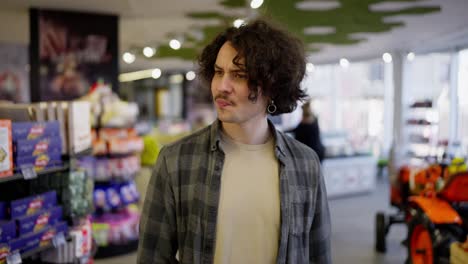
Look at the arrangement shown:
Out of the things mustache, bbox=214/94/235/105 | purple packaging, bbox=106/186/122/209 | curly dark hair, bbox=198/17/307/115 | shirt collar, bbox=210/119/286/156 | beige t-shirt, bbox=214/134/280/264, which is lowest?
purple packaging, bbox=106/186/122/209

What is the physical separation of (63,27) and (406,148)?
264 inches

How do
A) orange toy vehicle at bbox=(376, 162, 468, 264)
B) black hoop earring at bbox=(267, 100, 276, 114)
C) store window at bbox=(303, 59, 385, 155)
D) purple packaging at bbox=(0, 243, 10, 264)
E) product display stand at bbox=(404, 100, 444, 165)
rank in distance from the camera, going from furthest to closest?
store window at bbox=(303, 59, 385, 155) < product display stand at bbox=(404, 100, 444, 165) < orange toy vehicle at bbox=(376, 162, 468, 264) < purple packaging at bbox=(0, 243, 10, 264) < black hoop earring at bbox=(267, 100, 276, 114)

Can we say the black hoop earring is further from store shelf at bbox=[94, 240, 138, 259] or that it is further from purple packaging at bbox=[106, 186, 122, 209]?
store shelf at bbox=[94, 240, 138, 259]

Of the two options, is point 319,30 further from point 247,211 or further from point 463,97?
point 247,211

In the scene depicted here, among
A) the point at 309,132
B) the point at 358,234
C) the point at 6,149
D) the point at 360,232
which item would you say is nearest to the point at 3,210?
the point at 6,149

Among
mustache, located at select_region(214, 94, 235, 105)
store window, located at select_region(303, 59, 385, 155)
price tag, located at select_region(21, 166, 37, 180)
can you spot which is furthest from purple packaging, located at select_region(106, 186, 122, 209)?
store window, located at select_region(303, 59, 385, 155)

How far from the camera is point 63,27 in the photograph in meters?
6.03

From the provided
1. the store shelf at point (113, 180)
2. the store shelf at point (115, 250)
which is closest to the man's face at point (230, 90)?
the store shelf at point (113, 180)

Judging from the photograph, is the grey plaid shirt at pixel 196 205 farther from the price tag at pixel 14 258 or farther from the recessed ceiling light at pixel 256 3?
the recessed ceiling light at pixel 256 3

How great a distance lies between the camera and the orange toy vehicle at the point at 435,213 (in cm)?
361

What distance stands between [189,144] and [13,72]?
33.5 ft

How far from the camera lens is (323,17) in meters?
6.63

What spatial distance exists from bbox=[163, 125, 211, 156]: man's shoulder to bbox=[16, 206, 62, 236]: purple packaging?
1.44 metres

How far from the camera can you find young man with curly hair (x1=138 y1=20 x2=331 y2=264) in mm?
1642
